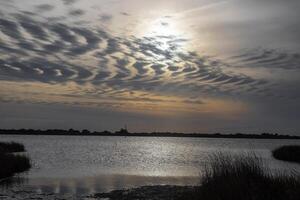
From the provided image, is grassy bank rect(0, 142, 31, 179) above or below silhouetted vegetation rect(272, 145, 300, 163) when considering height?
below

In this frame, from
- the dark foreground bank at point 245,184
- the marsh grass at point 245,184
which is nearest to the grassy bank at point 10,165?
the dark foreground bank at point 245,184

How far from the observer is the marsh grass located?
15.0 m

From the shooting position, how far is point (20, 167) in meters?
38.8

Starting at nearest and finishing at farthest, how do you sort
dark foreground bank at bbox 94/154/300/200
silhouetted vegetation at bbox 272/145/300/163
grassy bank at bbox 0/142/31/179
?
dark foreground bank at bbox 94/154/300/200, grassy bank at bbox 0/142/31/179, silhouetted vegetation at bbox 272/145/300/163

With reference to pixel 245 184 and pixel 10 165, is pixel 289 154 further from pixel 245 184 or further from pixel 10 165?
pixel 245 184

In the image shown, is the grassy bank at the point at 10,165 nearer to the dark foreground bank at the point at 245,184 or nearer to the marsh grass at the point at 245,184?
the dark foreground bank at the point at 245,184

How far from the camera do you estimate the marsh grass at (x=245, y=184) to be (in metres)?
15.0

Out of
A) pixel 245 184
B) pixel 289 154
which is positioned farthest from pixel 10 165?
pixel 289 154

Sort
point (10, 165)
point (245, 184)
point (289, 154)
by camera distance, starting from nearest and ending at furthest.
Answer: point (245, 184) → point (10, 165) → point (289, 154)

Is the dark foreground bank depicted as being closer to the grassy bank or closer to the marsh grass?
the marsh grass

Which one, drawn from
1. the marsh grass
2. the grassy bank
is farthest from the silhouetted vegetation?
the marsh grass

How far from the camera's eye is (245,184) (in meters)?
16.0

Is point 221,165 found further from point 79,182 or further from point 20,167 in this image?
point 20,167

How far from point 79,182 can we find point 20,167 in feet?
27.5
